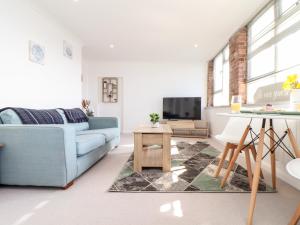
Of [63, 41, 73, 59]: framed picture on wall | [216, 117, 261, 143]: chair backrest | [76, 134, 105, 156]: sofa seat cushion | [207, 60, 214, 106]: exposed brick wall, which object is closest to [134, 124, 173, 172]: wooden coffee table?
[76, 134, 105, 156]: sofa seat cushion

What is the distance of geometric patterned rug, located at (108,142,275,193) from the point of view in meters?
1.88

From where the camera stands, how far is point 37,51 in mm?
2920

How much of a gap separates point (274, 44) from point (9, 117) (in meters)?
3.67

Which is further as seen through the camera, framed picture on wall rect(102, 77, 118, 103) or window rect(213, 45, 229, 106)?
framed picture on wall rect(102, 77, 118, 103)

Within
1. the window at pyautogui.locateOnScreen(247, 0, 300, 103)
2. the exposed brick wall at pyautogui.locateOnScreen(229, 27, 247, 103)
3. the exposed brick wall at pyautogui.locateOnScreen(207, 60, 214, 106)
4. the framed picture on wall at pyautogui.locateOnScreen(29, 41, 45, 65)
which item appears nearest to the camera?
the window at pyautogui.locateOnScreen(247, 0, 300, 103)

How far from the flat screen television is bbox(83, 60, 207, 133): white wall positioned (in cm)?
34

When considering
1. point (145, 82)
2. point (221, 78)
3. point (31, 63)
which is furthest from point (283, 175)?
point (145, 82)

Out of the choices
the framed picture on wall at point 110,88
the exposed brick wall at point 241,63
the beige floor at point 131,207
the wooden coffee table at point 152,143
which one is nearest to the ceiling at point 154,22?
the exposed brick wall at point 241,63

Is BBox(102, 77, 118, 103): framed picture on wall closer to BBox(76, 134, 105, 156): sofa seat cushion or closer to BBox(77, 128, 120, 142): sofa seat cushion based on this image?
BBox(77, 128, 120, 142): sofa seat cushion

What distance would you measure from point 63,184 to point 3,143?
0.72 meters

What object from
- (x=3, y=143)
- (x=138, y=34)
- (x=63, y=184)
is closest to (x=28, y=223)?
(x=63, y=184)

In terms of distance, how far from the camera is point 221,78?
5129 millimetres

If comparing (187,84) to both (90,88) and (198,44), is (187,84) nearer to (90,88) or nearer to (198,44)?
(198,44)

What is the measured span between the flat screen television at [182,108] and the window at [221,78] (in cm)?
60
